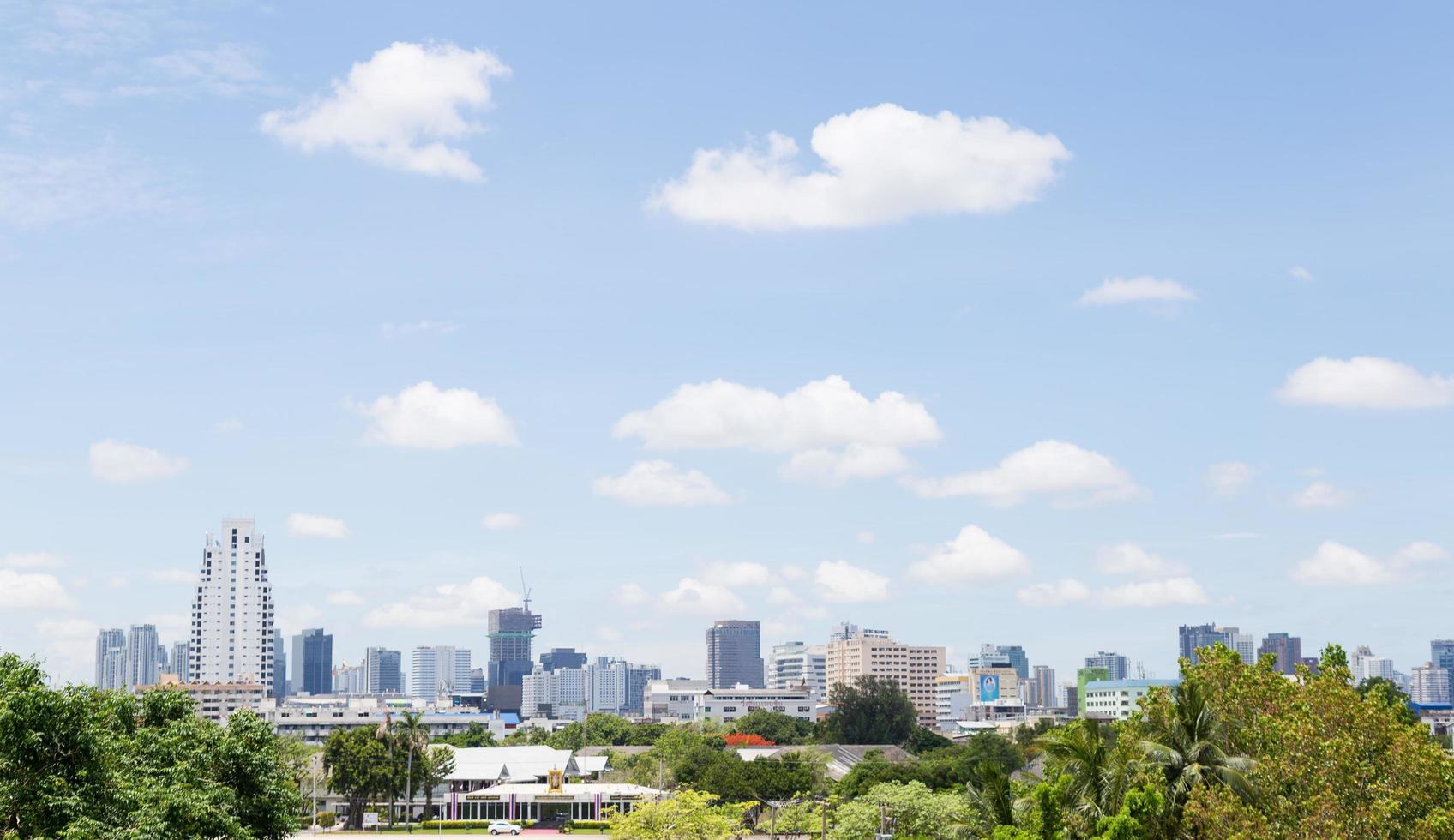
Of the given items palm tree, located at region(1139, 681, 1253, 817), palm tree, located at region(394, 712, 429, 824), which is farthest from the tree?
palm tree, located at region(1139, 681, 1253, 817)

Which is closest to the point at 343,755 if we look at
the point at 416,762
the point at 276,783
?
the point at 416,762

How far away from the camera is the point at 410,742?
120 meters

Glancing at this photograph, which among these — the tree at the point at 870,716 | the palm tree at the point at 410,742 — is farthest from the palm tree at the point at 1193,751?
the tree at the point at 870,716

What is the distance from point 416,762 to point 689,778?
23.1 meters

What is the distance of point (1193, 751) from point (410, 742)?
88.6m

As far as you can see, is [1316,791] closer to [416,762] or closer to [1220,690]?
[1220,690]

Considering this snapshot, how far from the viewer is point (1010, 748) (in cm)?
13450

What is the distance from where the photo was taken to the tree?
552 ft

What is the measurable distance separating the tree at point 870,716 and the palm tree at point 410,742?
58494 mm

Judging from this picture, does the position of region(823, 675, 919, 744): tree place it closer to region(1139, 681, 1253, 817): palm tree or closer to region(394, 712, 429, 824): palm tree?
region(394, 712, 429, 824): palm tree

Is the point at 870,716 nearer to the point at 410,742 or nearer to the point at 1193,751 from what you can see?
the point at 410,742

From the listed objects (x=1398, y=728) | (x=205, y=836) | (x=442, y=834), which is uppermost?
(x=1398, y=728)

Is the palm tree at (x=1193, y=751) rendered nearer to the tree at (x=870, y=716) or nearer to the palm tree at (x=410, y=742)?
the palm tree at (x=410, y=742)

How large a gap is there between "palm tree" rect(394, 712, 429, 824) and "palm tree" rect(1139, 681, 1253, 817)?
274 ft
